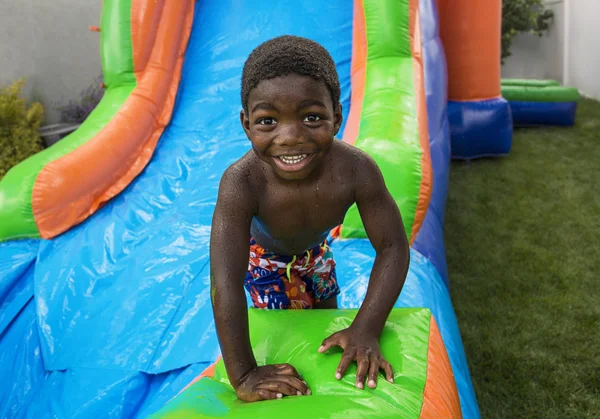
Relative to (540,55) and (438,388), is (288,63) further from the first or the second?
(540,55)

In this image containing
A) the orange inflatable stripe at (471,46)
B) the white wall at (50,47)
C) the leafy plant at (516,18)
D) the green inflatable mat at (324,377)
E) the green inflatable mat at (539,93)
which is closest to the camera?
the green inflatable mat at (324,377)

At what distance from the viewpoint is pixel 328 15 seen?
11.7ft

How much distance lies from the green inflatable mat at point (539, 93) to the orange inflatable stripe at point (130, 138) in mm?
3278

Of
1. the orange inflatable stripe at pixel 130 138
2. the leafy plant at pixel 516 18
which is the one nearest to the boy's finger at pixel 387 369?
the orange inflatable stripe at pixel 130 138

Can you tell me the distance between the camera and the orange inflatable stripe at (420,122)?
2.02 m

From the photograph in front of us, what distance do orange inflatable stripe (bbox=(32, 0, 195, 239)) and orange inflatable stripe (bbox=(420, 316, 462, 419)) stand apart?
208 cm

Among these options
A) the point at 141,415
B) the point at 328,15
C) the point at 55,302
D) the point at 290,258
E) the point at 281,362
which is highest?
the point at 328,15

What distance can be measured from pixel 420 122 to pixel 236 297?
1583 mm

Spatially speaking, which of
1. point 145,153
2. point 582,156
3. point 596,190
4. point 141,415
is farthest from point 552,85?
point 141,415

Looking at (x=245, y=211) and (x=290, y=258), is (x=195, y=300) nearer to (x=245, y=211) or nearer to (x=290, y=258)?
(x=290, y=258)

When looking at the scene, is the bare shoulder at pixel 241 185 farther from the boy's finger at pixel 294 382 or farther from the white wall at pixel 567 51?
the white wall at pixel 567 51

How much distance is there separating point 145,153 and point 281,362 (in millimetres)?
2313

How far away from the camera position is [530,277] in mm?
2711

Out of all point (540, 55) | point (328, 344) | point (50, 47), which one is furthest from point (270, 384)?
point (540, 55)
